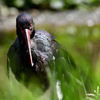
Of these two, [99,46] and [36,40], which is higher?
[36,40]

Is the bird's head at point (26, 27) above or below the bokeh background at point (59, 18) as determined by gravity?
above

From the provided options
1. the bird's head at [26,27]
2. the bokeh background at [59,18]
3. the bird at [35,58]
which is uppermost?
the bird's head at [26,27]

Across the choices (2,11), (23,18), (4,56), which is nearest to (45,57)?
(23,18)

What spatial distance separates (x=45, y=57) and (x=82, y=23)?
165 inches

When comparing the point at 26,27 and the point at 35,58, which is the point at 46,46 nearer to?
the point at 35,58

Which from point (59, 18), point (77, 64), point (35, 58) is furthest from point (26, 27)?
point (59, 18)

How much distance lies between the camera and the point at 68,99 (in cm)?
146

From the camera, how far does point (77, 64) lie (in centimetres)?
263

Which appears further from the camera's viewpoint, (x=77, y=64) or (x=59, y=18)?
(x=59, y=18)

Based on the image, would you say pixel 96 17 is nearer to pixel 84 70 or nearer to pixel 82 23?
pixel 82 23

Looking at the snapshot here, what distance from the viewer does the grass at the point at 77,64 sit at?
147 centimetres

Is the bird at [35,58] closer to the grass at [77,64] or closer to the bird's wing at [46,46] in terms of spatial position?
the bird's wing at [46,46]

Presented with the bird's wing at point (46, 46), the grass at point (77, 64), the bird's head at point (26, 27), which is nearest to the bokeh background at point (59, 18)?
the grass at point (77, 64)

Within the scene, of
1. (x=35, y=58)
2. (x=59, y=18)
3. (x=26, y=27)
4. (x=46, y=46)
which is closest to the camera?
(x=26, y=27)
